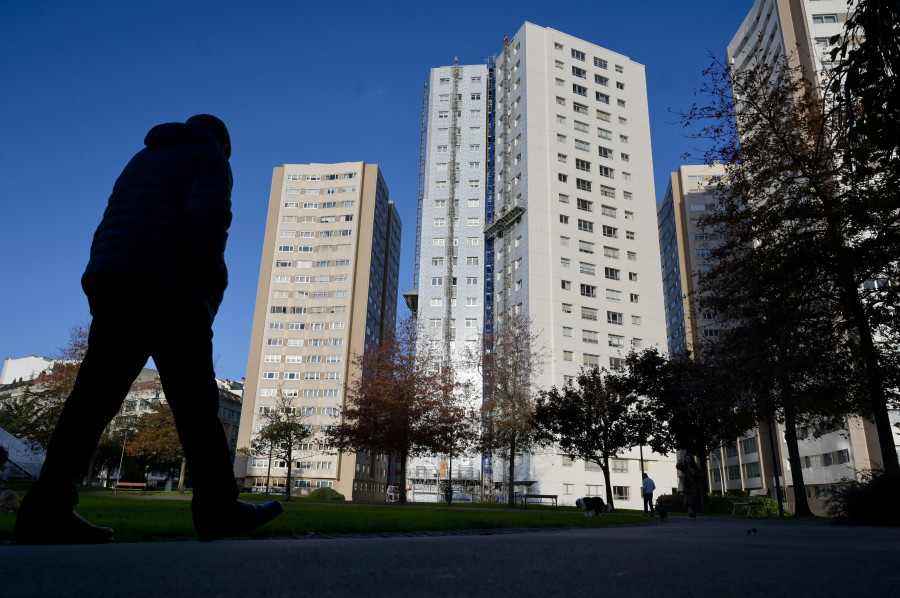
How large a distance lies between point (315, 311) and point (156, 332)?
83.7 metres

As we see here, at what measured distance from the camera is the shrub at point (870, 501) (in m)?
12.1

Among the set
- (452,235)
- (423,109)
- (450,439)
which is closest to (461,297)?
(452,235)

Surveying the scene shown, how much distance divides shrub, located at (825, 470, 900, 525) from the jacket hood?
1398 centimetres

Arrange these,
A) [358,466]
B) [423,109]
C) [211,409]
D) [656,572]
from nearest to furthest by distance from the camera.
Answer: [656,572] → [211,409] → [358,466] → [423,109]

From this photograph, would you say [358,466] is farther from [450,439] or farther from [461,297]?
[450,439]

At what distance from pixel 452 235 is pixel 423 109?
2839 centimetres

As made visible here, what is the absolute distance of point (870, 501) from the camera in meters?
12.5

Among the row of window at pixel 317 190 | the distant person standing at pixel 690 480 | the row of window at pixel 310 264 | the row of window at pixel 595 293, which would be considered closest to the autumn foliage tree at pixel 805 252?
the distant person standing at pixel 690 480

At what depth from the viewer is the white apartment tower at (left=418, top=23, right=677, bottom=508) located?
189 feet

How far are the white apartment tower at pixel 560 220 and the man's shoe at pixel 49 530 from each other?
162ft

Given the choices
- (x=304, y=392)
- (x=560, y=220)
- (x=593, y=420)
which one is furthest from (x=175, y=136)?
Answer: (x=304, y=392)

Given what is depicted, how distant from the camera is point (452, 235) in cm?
7725

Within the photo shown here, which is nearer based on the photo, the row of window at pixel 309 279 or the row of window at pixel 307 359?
the row of window at pixel 307 359

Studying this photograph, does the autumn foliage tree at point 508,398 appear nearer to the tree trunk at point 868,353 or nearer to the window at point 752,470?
the tree trunk at point 868,353
